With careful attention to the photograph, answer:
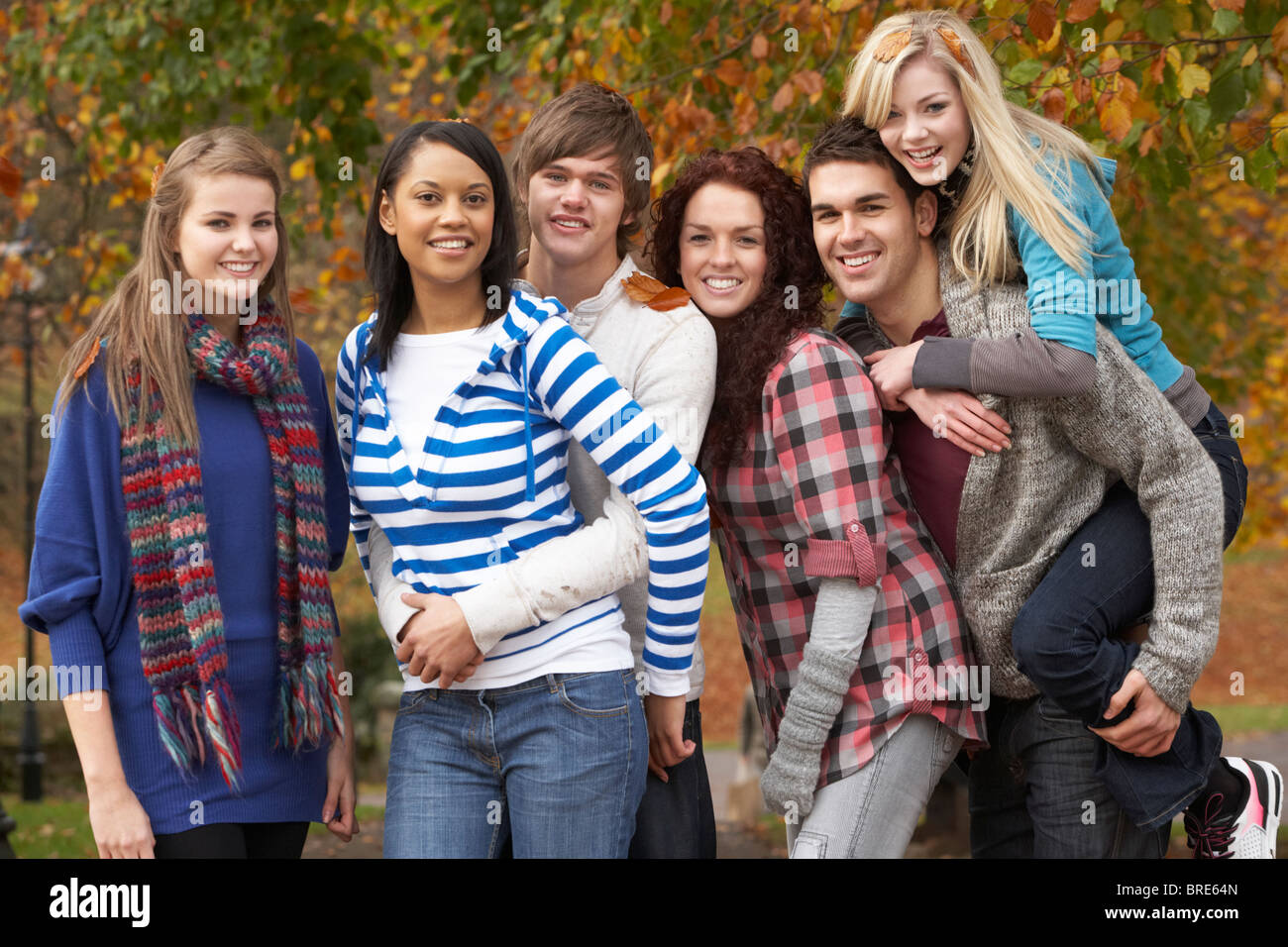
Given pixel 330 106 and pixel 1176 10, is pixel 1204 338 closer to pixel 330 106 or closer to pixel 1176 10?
pixel 1176 10

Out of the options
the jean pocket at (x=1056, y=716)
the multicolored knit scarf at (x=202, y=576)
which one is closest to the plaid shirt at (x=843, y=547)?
the jean pocket at (x=1056, y=716)

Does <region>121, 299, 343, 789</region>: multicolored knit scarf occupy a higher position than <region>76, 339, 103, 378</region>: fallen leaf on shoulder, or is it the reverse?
<region>76, 339, 103, 378</region>: fallen leaf on shoulder

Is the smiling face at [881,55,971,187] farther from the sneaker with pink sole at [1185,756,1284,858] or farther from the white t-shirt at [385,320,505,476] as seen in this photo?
the sneaker with pink sole at [1185,756,1284,858]

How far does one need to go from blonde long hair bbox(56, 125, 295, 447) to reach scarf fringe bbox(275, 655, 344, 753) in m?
0.47

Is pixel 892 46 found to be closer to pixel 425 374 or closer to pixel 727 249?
pixel 727 249

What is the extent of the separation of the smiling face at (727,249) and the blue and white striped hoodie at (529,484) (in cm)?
42

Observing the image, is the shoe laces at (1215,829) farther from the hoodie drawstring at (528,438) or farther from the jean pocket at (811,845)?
the hoodie drawstring at (528,438)

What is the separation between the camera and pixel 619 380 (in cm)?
257

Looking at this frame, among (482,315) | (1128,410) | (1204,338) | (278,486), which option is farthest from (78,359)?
(1204,338)

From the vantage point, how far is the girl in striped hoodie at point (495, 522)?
234 cm

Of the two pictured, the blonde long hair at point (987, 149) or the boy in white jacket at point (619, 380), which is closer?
the boy in white jacket at point (619, 380)

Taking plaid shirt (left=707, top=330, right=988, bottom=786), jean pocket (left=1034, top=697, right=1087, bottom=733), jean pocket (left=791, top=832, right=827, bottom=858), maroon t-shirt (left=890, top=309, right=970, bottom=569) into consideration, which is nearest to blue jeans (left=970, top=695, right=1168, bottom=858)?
jean pocket (left=1034, top=697, right=1087, bottom=733)

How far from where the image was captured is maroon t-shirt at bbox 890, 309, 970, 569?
2627 millimetres
